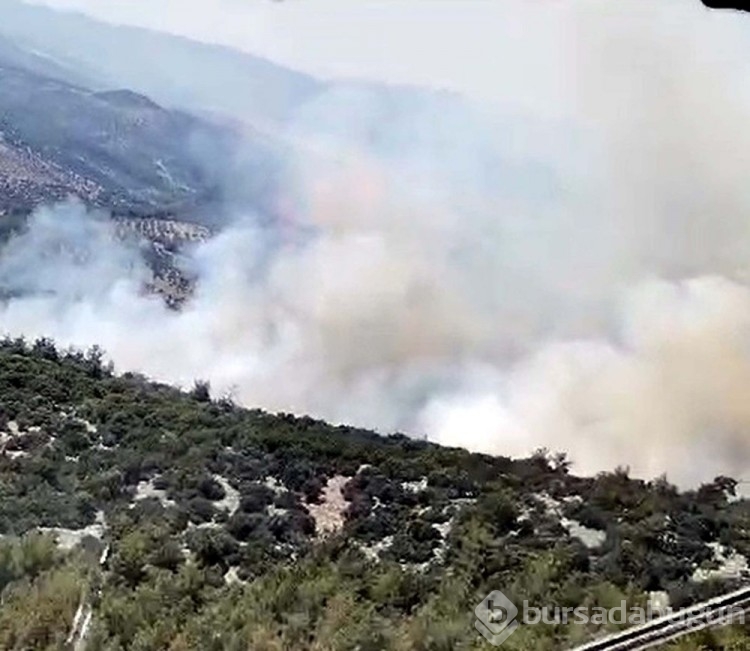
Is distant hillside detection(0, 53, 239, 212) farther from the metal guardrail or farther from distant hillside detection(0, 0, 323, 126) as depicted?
the metal guardrail

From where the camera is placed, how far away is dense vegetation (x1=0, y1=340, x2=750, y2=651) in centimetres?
1666

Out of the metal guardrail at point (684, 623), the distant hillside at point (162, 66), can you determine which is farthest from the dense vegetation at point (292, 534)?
the distant hillside at point (162, 66)

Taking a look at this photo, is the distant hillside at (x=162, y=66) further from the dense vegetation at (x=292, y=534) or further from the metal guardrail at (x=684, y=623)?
the metal guardrail at (x=684, y=623)

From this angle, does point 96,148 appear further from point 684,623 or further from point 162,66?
point 684,623

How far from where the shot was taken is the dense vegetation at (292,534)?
656 inches

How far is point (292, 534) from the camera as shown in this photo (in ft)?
74.0

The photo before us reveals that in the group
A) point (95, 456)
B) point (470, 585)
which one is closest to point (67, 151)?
point (95, 456)

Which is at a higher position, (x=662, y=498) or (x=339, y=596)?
(x=662, y=498)

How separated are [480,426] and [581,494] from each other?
61.0ft

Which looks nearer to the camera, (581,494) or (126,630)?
(126,630)

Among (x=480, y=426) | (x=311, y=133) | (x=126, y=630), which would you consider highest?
(x=311, y=133)

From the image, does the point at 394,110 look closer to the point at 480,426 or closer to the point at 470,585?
the point at 480,426

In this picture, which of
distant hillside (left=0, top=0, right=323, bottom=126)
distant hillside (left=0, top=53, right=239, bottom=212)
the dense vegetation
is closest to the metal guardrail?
the dense vegetation

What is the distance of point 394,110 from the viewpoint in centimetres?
8112
